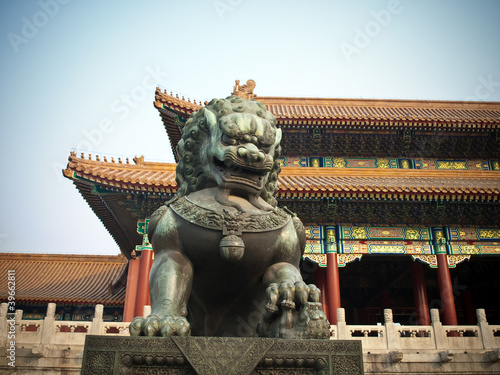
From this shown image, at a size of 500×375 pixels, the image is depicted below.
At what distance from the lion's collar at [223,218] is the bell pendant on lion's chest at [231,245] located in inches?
1.4

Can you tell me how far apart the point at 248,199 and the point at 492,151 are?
15.5 m

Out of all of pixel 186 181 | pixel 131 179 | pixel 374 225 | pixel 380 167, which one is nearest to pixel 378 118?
pixel 380 167

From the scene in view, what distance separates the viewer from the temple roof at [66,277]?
1578 centimetres

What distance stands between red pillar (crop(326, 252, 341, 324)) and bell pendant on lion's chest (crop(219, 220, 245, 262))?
9.24 metres

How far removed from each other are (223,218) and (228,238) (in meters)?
0.14

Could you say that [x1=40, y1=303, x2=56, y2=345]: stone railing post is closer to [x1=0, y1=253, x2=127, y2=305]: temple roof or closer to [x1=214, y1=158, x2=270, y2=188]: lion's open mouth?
[x1=0, y1=253, x2=127, y2=305]: temple roof

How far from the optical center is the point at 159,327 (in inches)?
95.9

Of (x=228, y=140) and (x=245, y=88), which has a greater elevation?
(x=245, y=88)

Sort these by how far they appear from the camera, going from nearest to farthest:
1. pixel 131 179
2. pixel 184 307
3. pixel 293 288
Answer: pixel 293 288 < pixel 184 307 < pixel 131 179

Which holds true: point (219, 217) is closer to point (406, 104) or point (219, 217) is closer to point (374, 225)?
point (374, 225)

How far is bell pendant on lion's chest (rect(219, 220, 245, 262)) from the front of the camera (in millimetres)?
2709

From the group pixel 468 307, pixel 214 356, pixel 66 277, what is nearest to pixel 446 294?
A: pixel 468 307

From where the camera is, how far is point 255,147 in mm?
2922

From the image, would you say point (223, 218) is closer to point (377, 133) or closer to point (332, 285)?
point (332, 285)
